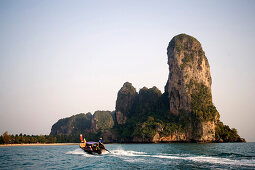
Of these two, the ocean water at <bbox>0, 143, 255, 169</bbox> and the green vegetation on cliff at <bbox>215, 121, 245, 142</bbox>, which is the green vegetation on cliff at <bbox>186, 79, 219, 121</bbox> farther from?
the ocean water at <bbox>0, 143, 255, 169</bbox>

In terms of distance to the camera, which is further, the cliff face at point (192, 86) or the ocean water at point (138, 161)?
the cliff face at point (192, 86)

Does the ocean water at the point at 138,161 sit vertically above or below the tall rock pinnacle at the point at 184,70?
below

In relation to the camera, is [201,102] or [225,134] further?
[201,102]

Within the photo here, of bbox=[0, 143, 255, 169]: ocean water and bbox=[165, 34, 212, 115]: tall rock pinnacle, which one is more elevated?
bbox=[165, 34, 212, 115]: tall rock pinnacle

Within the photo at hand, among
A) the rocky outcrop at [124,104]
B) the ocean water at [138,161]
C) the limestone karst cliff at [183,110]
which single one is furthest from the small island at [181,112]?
the ocean water at [138,161]

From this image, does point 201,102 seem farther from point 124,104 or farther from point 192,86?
point 124,104

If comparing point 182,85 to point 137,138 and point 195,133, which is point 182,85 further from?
Answer: point 137,138

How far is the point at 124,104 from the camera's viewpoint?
153 m

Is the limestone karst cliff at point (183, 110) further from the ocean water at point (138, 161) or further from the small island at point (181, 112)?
the ocean water at point (138, 161)

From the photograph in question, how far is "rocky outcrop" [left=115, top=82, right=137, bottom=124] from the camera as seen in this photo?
5982 inches

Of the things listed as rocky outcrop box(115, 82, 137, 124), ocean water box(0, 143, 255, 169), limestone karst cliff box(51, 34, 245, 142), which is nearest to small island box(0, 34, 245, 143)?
limestone karst cliff box(51, 34, 245, 142)

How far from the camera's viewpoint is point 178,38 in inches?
4980

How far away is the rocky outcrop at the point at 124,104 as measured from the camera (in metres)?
152

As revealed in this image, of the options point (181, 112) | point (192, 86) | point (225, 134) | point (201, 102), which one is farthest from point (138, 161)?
point (192, 86)
